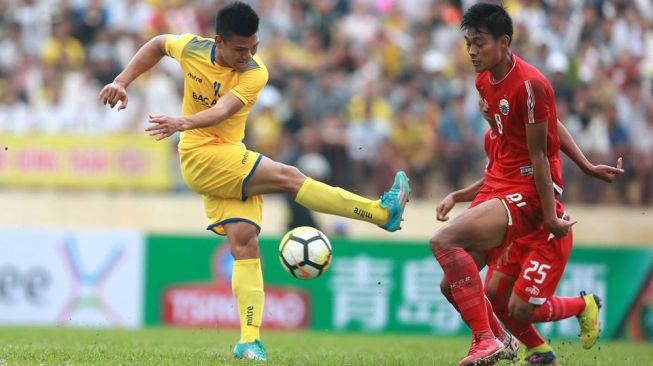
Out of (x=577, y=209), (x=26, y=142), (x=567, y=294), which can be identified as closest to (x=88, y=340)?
(x=26, y=142)

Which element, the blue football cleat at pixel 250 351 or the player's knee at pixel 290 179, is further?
the player's knee at pixel 290 179

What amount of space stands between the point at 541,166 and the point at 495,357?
1.38m

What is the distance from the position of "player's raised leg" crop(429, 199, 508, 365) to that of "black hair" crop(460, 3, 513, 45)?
1.28 m

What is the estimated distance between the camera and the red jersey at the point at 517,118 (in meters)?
8.33

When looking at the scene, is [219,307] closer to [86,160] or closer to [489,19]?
[86,160]

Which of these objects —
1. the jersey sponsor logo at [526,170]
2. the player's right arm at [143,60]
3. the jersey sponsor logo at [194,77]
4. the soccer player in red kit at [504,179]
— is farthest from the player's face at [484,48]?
the player's right arm at [143,60]

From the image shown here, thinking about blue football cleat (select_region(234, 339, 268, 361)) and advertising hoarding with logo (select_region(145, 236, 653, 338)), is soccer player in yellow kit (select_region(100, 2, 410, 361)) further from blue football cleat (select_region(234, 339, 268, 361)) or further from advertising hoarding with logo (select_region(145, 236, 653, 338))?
advertising hoarding with logo (select_region(145, 236, 653, 338))

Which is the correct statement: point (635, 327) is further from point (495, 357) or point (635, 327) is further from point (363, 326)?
point (495, 357)

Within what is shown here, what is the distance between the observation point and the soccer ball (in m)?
9.08

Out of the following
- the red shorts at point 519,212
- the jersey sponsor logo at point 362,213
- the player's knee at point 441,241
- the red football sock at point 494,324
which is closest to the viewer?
the player's knee at point 441,241

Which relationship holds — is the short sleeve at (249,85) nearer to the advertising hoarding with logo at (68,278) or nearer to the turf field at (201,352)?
the turf field at (201,352)

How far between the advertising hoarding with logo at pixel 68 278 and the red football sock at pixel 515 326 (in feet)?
27.0

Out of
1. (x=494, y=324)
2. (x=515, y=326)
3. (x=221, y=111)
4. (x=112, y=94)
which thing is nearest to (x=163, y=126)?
(x=221, y=111)

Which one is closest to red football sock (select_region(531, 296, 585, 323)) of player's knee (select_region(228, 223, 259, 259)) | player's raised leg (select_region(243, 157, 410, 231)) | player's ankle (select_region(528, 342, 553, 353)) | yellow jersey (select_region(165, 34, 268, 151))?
player's ankle (select_region(528, 342, 553, 353))
